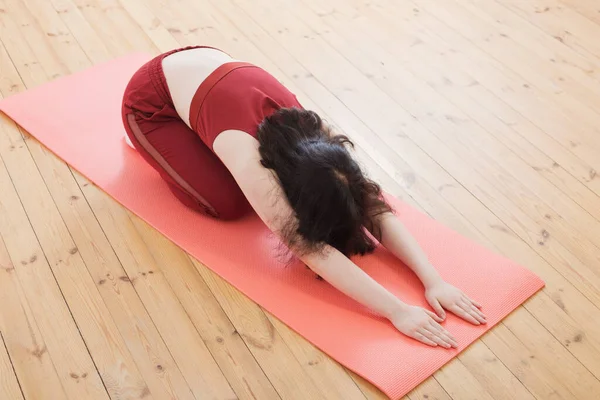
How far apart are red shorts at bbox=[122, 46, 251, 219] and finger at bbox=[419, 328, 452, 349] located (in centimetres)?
63

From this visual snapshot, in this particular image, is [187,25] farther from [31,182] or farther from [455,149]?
[455,149]

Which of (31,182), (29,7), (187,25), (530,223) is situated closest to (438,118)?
(530,223)

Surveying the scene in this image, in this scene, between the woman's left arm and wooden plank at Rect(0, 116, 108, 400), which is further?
the woman's left arm

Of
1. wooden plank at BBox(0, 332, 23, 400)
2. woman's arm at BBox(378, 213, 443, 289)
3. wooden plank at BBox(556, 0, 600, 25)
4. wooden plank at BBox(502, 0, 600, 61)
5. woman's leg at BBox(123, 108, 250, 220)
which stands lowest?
wooden plank at BBox(0, 332, 23, 400)

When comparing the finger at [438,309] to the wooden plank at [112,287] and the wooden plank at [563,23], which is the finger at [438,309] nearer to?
the wooden plank at [112,287]

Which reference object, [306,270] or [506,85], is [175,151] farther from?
[506,85]

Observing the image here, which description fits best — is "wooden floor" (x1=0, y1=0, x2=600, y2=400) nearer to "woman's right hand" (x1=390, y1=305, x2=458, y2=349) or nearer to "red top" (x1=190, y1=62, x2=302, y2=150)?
"woman's right hand" (x1=390, y1=305, x2=458, y2=349)

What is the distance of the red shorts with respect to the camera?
1998 millimetres

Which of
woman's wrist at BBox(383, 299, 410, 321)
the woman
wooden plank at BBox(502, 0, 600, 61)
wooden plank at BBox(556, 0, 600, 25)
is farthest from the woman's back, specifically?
wooden plank at BBox(556, 0, 600, 25)

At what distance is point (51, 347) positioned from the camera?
1735 mm

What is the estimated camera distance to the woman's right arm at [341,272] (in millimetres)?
1731

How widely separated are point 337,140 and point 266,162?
189 mm

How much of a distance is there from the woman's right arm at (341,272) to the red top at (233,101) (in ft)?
0.28

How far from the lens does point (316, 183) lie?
1.64 metres
